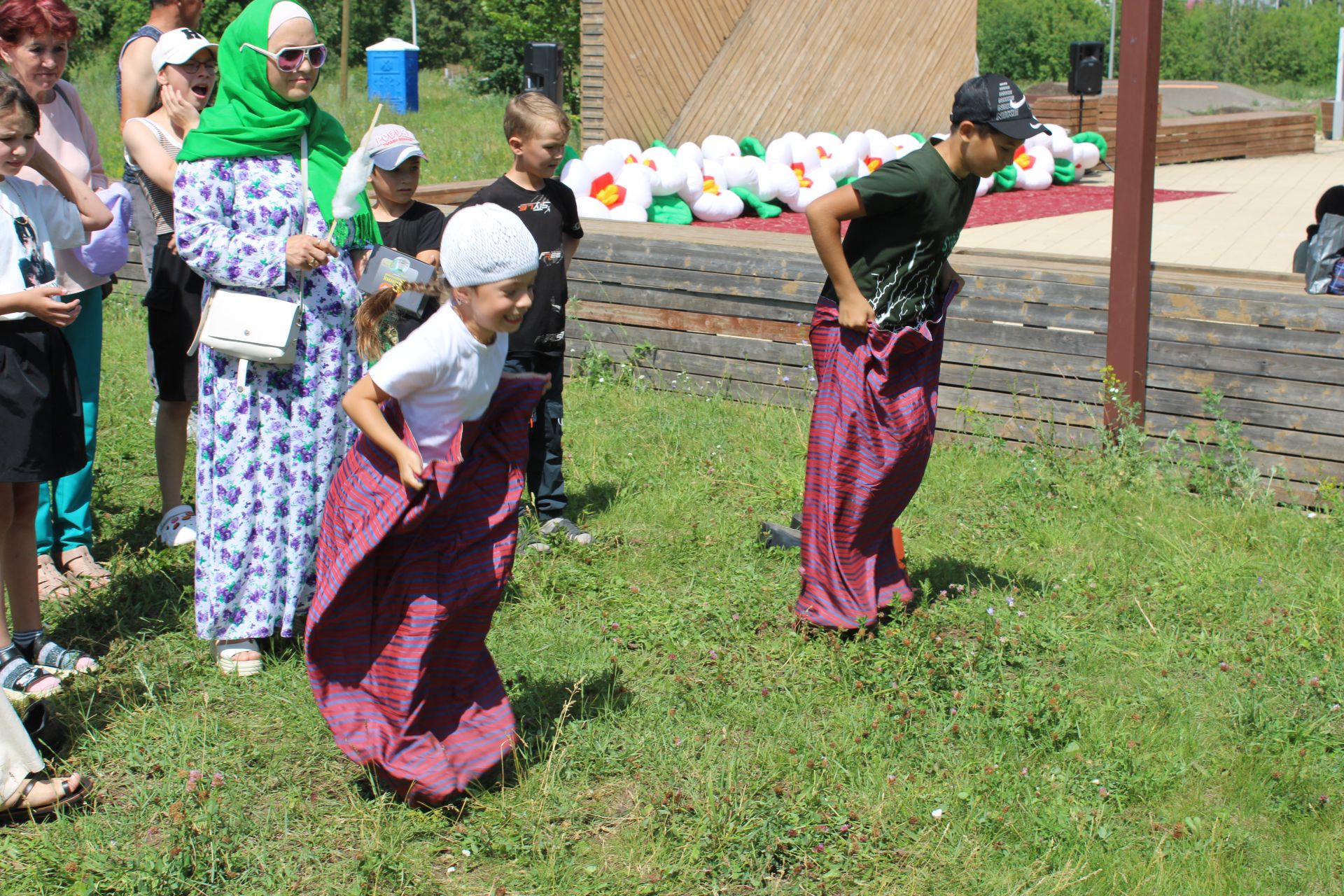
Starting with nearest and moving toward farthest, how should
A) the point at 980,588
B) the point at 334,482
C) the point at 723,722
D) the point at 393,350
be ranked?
the point at 393,350
the point at 334,482
the point at 723,722
the point at 980,588

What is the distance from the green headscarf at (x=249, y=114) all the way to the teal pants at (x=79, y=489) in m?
1.20

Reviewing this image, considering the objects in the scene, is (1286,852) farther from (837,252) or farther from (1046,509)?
(1046,509)

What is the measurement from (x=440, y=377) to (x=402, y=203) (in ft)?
6.59

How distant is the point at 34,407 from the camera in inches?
149

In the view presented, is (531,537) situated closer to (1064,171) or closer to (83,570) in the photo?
(83,570)

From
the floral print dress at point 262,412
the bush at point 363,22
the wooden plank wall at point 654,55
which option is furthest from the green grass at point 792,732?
the bush at point 363,22

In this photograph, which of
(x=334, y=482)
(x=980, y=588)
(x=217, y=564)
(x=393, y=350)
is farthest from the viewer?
(x=980, y=588)

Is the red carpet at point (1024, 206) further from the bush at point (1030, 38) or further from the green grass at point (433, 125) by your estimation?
the bush at point (1030, 38)

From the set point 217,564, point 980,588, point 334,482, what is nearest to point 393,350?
point 334,482

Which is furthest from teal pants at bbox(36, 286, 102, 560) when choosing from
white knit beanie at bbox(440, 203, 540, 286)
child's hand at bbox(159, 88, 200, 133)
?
white knit beanie at bbox(440, 203, 540, 286)

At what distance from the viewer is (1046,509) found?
216 inches

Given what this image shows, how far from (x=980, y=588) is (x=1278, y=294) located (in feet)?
7.17

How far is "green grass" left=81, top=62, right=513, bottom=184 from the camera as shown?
1625 centimetres

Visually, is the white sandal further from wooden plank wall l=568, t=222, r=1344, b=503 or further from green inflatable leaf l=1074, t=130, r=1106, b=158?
green inflatable leaf l=1074, t=130, r=1106, b=158
